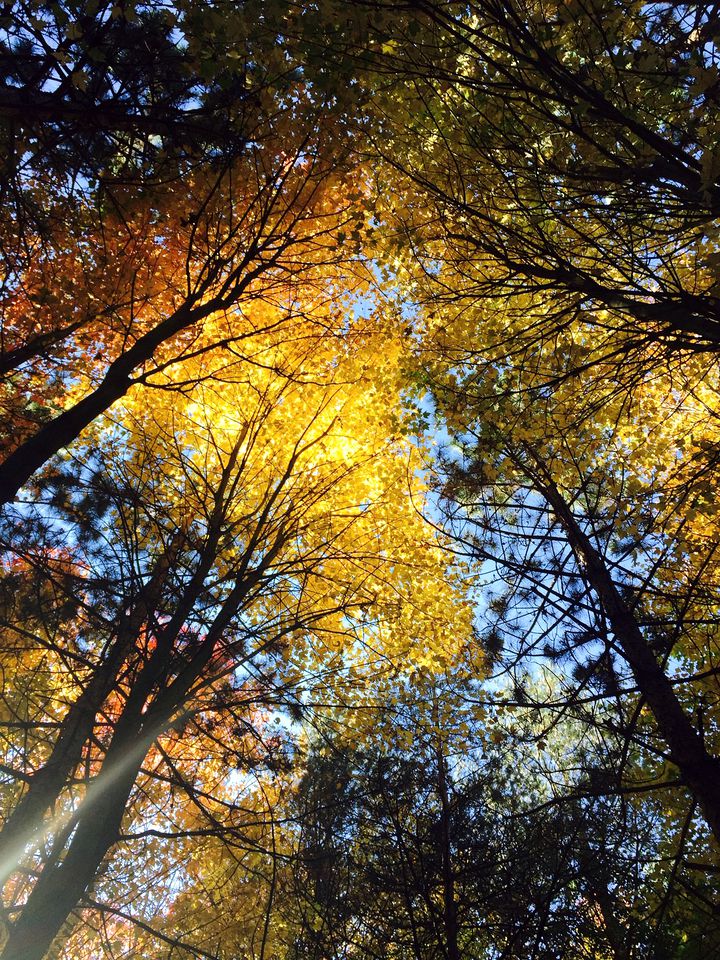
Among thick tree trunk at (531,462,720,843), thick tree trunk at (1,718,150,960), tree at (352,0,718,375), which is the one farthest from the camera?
thick tree trunk at (531,462,720,843)

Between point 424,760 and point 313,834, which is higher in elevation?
point 424,760

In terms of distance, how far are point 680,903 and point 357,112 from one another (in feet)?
32.2

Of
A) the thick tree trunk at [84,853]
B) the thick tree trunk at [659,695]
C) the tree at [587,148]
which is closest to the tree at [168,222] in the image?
the tree at [587,148]

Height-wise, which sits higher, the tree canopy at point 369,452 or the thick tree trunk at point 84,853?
the tree canopy at point 369,452

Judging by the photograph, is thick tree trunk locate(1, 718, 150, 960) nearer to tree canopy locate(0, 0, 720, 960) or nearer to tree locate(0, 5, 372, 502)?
tree canopy locate(0, 0, 720, 960)

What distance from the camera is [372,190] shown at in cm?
665

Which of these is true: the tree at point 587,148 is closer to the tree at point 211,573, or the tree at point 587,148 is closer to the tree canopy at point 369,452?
the tree canopy at point 369,452

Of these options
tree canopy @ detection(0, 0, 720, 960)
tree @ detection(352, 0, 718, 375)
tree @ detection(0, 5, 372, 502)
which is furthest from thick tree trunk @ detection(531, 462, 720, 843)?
tree @ detection(0, 5, 372, 502)

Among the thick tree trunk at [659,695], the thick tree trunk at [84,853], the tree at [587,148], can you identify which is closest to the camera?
the tree at [587,148]

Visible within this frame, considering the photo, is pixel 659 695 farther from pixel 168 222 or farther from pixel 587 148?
pixel 168 222

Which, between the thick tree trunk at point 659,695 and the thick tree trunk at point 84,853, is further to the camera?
the thick tree trunk at point 659,695

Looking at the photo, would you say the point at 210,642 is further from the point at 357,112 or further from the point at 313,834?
the point at 357,112

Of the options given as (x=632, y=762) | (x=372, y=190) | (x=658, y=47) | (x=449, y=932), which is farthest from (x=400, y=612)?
(x=658, y=47)

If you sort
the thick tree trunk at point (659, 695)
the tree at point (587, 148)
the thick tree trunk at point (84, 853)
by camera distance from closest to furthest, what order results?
the tree at point (587, 148) < the thick tree trunk at point (84, 853) < the thick tree trunk at point (659, 695)
